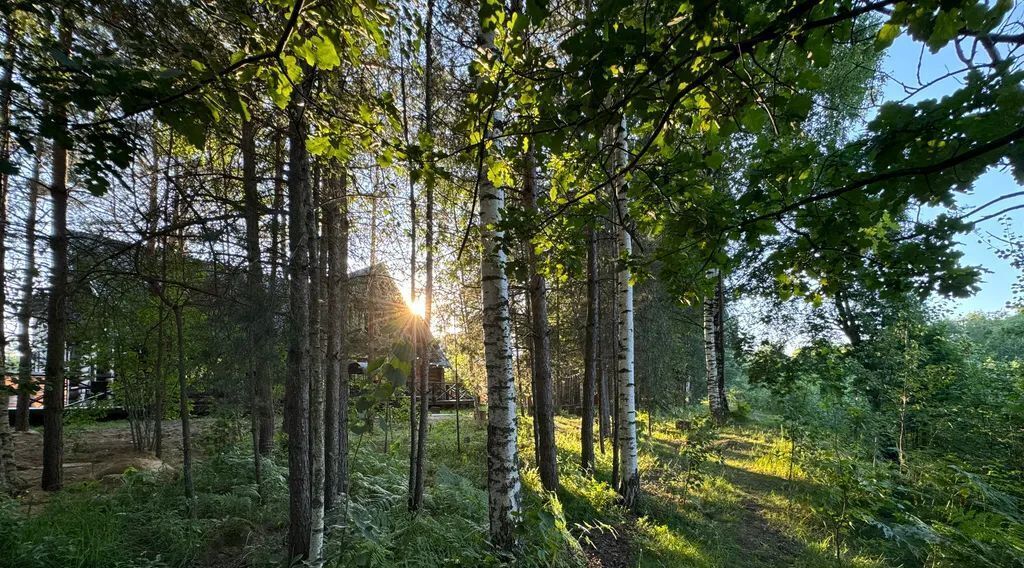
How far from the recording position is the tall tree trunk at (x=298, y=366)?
386 cm

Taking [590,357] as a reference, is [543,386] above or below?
below

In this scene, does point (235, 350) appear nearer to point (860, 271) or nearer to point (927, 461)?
point (860, 271)

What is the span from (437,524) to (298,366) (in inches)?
98.7

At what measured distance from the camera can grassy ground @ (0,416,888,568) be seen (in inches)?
150

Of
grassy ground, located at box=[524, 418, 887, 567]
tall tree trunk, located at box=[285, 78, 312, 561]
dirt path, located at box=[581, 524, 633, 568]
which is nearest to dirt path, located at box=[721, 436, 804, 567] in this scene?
grassy ground, located at box=[524, 418, 887, 567]

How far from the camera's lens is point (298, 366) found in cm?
388

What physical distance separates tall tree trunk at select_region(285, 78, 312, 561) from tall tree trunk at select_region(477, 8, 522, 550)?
185cm

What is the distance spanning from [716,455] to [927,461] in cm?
359

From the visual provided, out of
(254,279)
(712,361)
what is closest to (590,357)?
(254,279)

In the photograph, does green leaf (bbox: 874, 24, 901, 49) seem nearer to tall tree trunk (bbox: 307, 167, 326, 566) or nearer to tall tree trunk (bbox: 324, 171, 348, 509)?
tall tree trunk (bbox: 307, 167, 326, 566)

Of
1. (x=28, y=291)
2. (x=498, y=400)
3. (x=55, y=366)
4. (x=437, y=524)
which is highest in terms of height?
(x=28, y=291)

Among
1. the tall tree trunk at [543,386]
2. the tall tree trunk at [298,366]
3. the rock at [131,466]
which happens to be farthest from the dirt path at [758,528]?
the rock at [131,466]

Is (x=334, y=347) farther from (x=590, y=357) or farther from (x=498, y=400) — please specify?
(x=590, y=357)

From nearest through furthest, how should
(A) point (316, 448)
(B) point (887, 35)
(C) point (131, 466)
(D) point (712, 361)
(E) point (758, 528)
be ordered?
(B) point (887, 35) → (A) point (316, 448) → (E) point (758, 528) → (C) point (131, 466) → (D) point (712, 361)
